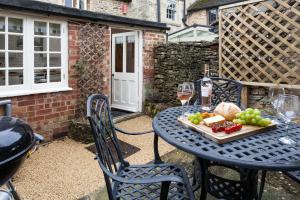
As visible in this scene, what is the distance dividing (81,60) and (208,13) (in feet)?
34.3

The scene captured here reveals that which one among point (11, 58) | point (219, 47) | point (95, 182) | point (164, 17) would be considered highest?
point (164, 17)

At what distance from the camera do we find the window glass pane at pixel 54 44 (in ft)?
15.3

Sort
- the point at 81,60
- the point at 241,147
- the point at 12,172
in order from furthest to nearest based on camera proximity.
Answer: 1. the point at 81,60
2. the point at 241,147
3. the point at 12,172

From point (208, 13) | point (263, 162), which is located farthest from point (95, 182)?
point (208, 13)

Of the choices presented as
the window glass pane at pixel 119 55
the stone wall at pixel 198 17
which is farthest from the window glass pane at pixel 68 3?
the stone wall at pixel 198 17

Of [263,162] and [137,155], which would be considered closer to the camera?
[263,162]

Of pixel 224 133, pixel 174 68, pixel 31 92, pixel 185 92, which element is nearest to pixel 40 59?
pixel 31 92

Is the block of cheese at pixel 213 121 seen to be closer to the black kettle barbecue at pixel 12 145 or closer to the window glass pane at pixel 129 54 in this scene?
the black kettle barbecue at pixel 12 145

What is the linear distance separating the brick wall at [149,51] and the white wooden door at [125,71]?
238 millimetres

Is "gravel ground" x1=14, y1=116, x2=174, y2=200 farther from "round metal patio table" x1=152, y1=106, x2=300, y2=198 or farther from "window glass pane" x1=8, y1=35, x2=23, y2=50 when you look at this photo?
"window glass pane" x1=8, y1=35, x2=23, y2=50

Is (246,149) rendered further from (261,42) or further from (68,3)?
(68,3)

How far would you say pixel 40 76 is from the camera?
4562mm

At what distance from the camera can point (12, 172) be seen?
125 centimetres

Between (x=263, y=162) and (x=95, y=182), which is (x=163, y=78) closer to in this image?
(x=95, y=182)
